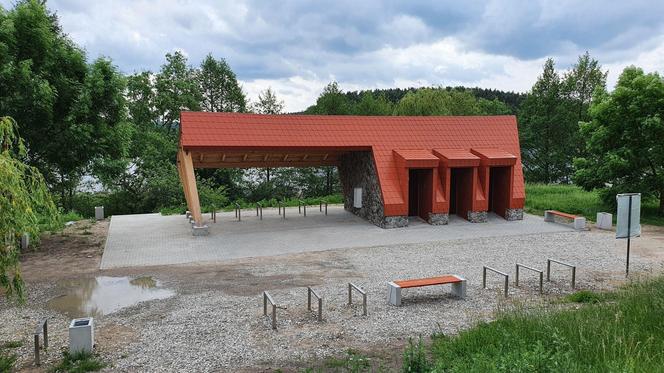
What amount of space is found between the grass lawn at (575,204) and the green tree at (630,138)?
753 mm

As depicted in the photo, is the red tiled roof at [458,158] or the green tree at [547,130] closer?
the red tiled roof at [458,158]

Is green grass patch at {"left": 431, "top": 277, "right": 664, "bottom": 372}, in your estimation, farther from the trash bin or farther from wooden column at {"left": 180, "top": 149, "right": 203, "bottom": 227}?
wooden column at {"left": 180, "top": 149, "right": 203, "bottom": 227}

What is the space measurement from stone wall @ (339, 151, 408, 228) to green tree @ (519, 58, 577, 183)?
62.7 ft

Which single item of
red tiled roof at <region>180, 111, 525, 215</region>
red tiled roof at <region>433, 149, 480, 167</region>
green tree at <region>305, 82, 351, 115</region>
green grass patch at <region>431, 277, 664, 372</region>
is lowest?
green grass patch at <region>431, 277, 664, 372</region>

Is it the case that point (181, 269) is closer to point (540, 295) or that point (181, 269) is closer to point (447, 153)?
point (540, 295)

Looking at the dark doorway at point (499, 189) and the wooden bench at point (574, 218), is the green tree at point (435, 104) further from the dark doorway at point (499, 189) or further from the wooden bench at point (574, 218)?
the wooden bench at point (574, 218)

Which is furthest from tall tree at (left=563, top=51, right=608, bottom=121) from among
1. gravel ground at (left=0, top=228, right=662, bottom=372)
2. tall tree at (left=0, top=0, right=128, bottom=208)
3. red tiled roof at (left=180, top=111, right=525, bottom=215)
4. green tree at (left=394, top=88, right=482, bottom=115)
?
tall tree at (left=0, top=0, right=128, bottom=208)

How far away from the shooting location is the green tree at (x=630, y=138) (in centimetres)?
1800

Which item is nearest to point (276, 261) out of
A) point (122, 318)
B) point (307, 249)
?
point (307, 249)

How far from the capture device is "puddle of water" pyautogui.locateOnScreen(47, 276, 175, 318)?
8.79 m

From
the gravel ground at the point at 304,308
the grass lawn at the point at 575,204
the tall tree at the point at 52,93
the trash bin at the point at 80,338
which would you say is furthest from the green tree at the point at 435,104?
the trash bin at the point at 80,338

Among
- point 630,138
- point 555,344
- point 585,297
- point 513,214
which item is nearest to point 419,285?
point 585,297

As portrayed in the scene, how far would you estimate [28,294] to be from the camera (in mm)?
9656

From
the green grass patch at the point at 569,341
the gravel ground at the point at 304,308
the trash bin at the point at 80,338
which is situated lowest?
the gravel ground at the point at 304,308
